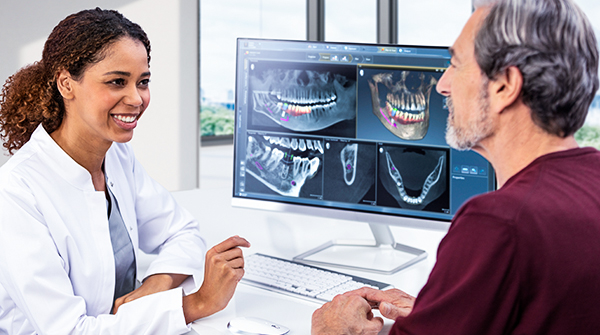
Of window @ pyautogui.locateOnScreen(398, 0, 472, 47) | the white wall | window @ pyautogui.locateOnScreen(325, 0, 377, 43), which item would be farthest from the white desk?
window @ pyautogui.locateOnScreen(325, 0, 377, 43)

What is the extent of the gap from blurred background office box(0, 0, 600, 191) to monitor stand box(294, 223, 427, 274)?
5.30ft

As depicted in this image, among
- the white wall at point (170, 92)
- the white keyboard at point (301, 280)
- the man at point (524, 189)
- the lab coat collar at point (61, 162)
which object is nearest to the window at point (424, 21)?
the white wall at point (170, 92)

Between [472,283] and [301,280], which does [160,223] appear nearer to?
[301,280]

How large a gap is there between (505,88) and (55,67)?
926mm

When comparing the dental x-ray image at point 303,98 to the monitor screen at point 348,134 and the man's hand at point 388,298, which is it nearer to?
the monitor screen at point 348,134

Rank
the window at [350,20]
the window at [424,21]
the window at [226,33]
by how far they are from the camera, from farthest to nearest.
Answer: the window at [350,20] → the window at [226,33] → the window at [424,21]

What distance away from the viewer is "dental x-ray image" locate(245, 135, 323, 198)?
59.7 inches

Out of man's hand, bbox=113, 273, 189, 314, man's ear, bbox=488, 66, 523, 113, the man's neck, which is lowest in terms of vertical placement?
man's hand, bbox=113, 273, 189, 314

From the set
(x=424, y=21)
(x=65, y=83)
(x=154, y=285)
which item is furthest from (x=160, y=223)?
(x=424, y=21)

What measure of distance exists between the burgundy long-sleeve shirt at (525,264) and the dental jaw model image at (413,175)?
621 mm

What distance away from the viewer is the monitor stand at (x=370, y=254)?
4.78 ft

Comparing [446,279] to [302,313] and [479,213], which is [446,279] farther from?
[302,313]

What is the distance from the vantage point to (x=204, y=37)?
18.0 ft

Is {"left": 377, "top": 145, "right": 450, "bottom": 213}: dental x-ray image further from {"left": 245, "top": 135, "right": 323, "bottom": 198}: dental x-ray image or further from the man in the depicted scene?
the man
